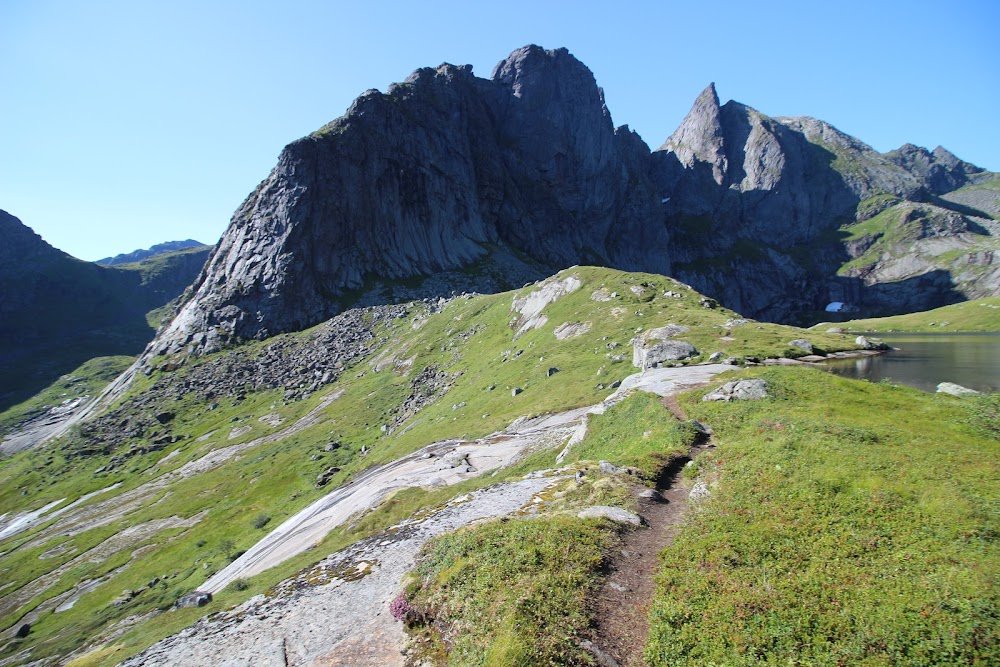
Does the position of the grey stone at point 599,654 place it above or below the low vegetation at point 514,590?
below

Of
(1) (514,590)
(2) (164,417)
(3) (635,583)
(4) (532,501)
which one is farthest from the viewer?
(2) (164,417)

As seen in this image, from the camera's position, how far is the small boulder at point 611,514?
15578 millimetres

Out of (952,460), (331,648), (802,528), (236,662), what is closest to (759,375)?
(952,460)

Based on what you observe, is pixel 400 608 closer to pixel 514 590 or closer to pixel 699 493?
pixel 514 590

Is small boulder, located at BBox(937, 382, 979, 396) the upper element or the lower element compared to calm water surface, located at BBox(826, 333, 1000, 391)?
upper

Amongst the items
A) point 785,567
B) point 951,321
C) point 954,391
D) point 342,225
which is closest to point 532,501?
point 785,567

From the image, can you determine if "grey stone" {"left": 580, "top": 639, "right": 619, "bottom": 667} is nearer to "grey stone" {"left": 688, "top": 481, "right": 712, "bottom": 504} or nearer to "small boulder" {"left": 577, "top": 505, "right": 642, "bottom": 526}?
"small boulder" {"left": 577, "top": 505, "right": 642, "bottom": 526}

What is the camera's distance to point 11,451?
463ft

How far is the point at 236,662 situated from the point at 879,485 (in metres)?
20.2

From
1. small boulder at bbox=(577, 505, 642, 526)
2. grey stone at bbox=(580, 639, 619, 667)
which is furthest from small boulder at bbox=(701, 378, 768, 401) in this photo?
grey stone at bbox=(580, 639, 619, 667)

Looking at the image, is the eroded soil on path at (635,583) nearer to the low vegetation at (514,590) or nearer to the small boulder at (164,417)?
the low vegetation at (514,590)

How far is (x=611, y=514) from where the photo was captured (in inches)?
629

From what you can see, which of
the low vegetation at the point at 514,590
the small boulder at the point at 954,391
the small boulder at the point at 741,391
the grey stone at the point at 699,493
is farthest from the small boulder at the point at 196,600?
the small boulder at the point at 954,391

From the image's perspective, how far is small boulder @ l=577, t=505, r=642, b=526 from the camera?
15578 mm
